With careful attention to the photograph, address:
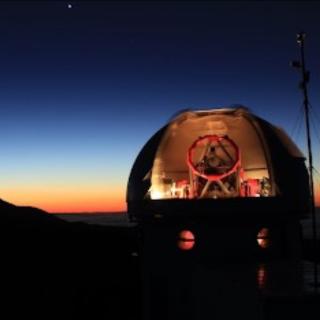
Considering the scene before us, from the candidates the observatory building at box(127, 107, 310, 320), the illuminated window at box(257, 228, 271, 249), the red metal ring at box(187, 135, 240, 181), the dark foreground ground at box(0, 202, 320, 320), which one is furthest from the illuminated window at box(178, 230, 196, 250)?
the red metal ring at box(187, 135, 240, 181)

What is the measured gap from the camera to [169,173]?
21062 mm

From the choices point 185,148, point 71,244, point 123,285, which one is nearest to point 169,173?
point 185,148

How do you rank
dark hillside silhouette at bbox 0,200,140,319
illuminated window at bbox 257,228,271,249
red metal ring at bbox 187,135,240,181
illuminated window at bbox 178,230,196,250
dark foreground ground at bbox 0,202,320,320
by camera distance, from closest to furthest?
dark foreground ground at bbox 0,202,320,320 < illuminated window at bbox 257,228,271,249 < illuminated window at bbox 178,230,196,250 < red metal ring at bbox 187,135,240,181 < dark hillside silhouette at bbox 0,200,140,319

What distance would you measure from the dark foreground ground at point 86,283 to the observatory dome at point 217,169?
2317 mm

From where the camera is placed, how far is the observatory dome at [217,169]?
676 inches

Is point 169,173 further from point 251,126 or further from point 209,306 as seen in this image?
point 209,306

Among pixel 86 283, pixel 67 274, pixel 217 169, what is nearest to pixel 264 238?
pixel 217 169

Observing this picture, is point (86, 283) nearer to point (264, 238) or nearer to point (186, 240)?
Answer: point (186, 240)

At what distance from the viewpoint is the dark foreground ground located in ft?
54.6

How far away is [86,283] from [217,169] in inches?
867

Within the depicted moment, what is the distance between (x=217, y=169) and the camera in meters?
20.3

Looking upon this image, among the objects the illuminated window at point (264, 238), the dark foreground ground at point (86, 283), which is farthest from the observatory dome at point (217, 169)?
the dark foreground ground at point (86, 283)

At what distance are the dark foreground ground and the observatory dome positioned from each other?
7.60 ft

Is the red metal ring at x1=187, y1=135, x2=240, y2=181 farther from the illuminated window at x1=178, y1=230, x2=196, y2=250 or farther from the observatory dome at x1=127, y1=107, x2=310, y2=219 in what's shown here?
the illuminated window at x1=178, y1=230, x2=196, y2=250
